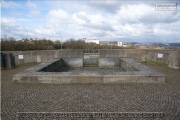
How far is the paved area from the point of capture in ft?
17.2

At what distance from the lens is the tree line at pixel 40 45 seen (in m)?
21.5

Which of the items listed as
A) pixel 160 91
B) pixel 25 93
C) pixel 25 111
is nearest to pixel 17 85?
pixel 25 93

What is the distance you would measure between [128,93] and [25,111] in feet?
12.2

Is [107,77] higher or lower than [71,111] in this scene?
higher

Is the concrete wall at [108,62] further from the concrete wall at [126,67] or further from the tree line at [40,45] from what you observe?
the tree line at [40,45]

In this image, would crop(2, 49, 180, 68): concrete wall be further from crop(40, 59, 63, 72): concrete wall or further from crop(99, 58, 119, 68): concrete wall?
crop(40, 59, 63, 72): concrete wall

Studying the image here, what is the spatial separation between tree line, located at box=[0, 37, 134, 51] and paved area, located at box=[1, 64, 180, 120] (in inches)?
584

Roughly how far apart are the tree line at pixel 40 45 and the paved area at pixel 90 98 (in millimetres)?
14845

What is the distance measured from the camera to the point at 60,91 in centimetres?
715

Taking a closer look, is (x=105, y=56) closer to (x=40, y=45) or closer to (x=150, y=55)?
(x=150, y=55)

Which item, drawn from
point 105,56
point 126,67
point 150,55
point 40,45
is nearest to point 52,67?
point 105,56

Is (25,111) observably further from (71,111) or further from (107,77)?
(107,77)

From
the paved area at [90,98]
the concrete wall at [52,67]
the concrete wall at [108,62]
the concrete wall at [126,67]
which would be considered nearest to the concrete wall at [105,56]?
the concrete wall at [108,62]

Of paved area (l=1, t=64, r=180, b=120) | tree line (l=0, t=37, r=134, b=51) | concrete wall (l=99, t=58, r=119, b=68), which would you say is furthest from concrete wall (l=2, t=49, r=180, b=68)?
paved area (l=1, t=64, r=180, b=120)
